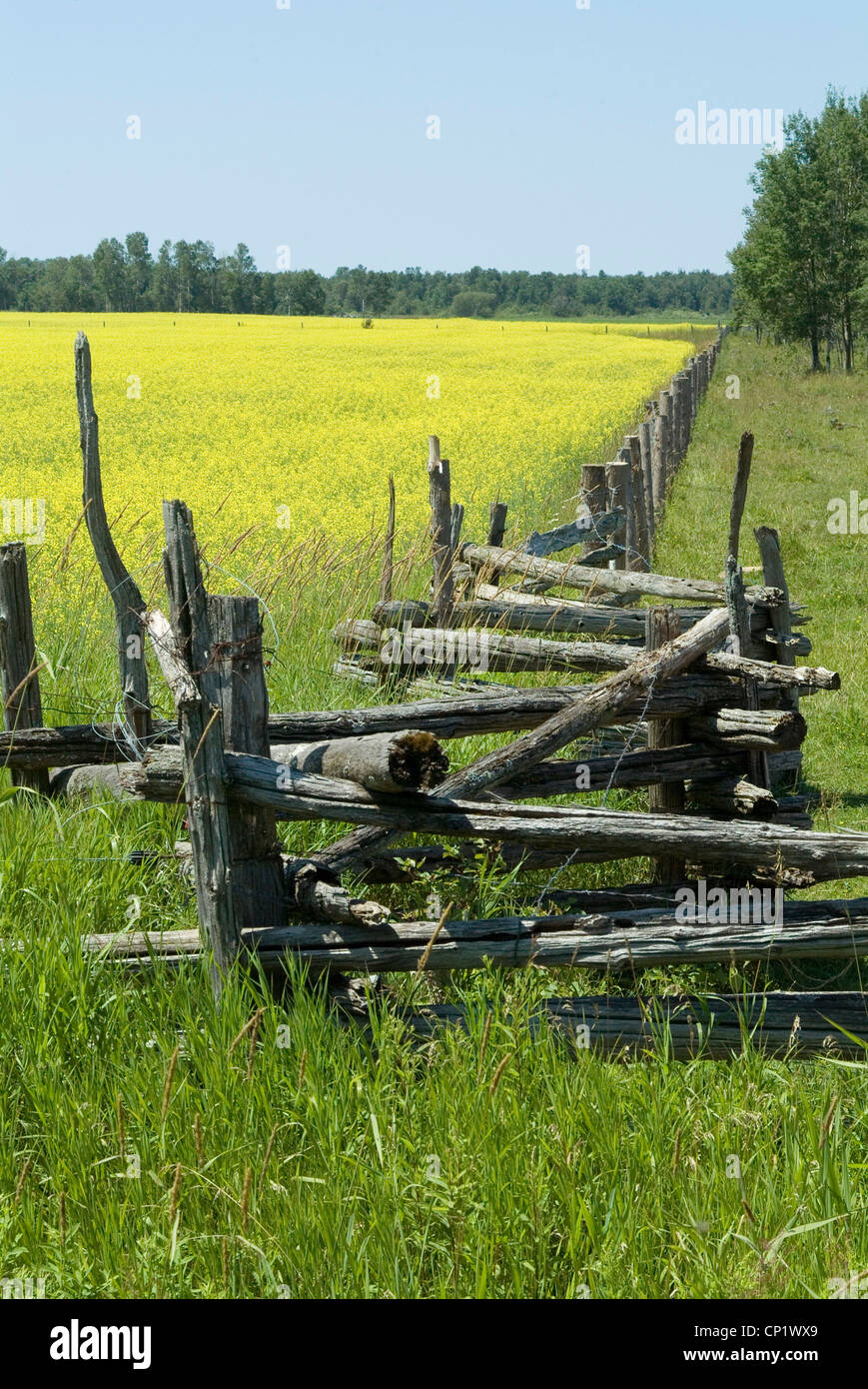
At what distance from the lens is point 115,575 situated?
4910 millimetres

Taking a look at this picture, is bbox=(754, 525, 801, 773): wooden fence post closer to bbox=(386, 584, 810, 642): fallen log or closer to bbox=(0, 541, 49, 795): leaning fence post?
bbox=(386, 584, 810, 642): fallen log

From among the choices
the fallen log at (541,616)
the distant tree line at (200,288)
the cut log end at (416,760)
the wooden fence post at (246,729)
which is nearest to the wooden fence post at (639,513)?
the fallen log at (541,616)

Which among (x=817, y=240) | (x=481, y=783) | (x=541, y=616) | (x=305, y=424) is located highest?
(x=817, y=240)

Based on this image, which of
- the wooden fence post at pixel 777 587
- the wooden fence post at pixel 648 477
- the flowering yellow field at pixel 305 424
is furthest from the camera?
the flowering yellow field at pixel 305 424

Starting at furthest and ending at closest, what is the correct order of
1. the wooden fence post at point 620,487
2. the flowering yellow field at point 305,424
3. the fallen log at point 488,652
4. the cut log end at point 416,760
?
1. the flowering yellow field at point 305,424
2. the wooden fence post at point 620,487
3. the fallen log at point 488,652
4. the cut log end at point 416,760

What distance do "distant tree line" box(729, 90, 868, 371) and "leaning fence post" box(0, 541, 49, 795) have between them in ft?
148

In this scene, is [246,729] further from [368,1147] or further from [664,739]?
[664,739]

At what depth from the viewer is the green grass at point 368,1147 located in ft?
8.85

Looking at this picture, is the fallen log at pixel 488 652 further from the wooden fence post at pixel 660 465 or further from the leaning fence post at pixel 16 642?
the wooden fence post at pixel 660 465

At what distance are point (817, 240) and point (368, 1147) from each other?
2008 inches

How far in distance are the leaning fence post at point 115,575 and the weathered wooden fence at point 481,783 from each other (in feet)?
0.05

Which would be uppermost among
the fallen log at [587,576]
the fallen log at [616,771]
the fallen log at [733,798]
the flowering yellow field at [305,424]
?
the flowering yellow field at [305,424]

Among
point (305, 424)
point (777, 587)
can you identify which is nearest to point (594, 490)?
point (777, 587)
